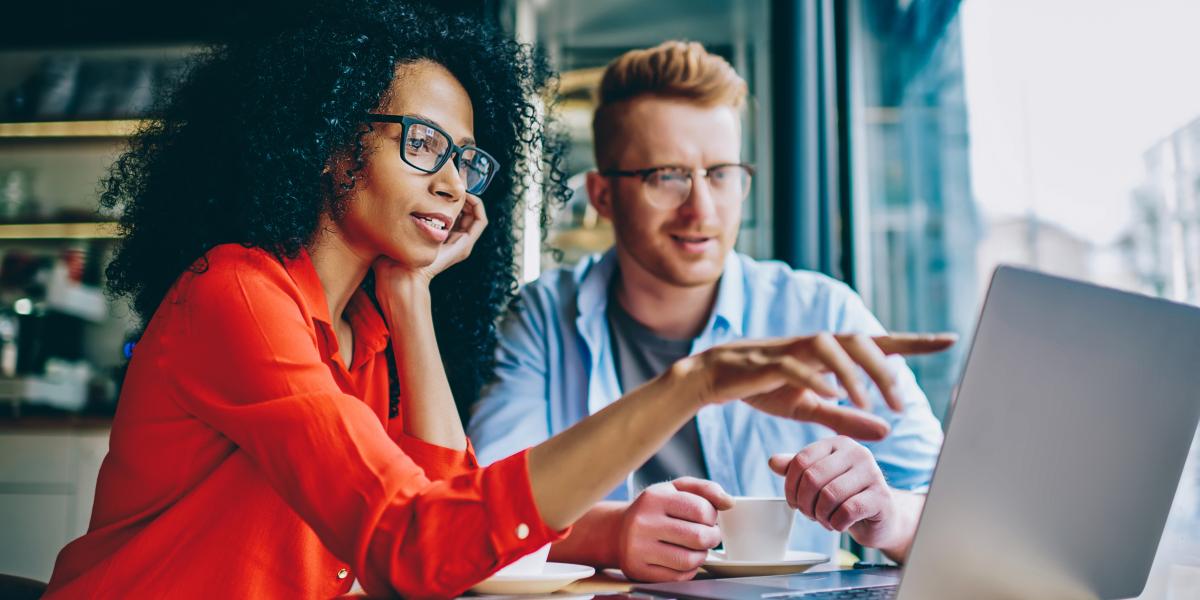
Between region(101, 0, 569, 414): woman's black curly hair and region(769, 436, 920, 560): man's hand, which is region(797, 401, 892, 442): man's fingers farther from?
region(101, 0, 569, 414): woman's black curly hair

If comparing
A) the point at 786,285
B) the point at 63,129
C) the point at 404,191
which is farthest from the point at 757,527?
the point at 63,129

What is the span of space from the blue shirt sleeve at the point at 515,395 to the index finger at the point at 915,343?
890 millimetres

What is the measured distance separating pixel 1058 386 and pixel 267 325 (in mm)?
753

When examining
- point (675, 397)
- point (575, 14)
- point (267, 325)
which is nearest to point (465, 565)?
A: point (675, 397)

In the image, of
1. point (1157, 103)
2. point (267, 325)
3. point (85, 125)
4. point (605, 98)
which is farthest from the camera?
point (85, 125)

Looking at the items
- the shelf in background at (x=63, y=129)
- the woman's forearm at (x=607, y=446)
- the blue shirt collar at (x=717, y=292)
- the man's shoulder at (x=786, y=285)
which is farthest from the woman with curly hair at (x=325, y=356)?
the shelf in background at (x=63, y=129)

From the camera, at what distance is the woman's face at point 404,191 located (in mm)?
1158

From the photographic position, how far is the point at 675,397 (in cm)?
73

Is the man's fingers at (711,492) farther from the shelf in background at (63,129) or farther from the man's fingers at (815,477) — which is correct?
the shelf in background at (63,129)

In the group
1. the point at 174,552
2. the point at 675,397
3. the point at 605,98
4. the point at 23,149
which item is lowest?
the point at 174,552

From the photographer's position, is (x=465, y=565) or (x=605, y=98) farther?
(x=605, y=98)

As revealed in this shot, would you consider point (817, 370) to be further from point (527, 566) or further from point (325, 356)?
point (325, 356)

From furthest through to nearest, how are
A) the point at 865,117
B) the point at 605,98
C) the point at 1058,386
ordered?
1. the point at 865,117
2. the point at 605,98
3. the point at 1058,386

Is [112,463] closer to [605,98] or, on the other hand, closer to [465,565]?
[465,565]
